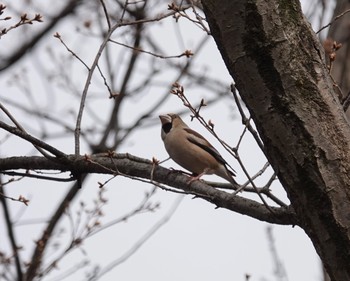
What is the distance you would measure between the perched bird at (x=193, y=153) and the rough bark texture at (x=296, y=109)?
3.23m

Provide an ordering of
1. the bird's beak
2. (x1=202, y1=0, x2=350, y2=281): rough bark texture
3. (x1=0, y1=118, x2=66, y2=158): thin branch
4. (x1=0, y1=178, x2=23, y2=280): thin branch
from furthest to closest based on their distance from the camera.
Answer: the bird's beak → (x1=0, y1=178, x2=23, y2=280): thin branch → (x1=0, y1=118, x2=66, y2=158): thin branch → (x1=202, y1=0, x2=350, y2=281): rough bark texture

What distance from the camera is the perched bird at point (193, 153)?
525 centimetres

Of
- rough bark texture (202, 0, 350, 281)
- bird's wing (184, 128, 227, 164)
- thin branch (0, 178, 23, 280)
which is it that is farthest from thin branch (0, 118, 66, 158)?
bird's wing (184, 128, 227, 164)

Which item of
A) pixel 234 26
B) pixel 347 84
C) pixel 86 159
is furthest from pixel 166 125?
pixel 234 26

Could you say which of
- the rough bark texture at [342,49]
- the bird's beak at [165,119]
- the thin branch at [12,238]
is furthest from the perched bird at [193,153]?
the thin branch at [12,238]

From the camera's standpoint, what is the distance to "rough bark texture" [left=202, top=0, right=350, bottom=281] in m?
1.82

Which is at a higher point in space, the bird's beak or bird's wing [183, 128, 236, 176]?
the bird's beak

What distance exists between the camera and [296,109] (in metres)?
1.87

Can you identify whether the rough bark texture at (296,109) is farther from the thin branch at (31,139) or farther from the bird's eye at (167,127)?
the bird's eye at (167,127)

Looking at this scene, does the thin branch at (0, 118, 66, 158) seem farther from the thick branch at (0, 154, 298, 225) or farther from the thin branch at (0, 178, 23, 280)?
the thin branch at (0, 178, 23, 280)

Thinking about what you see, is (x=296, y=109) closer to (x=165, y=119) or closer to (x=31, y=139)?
(x=31, y=139)

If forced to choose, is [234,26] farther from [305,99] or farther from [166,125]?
[166,125]

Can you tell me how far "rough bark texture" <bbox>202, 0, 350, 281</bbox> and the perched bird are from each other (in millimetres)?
3233

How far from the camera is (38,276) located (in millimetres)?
4859
